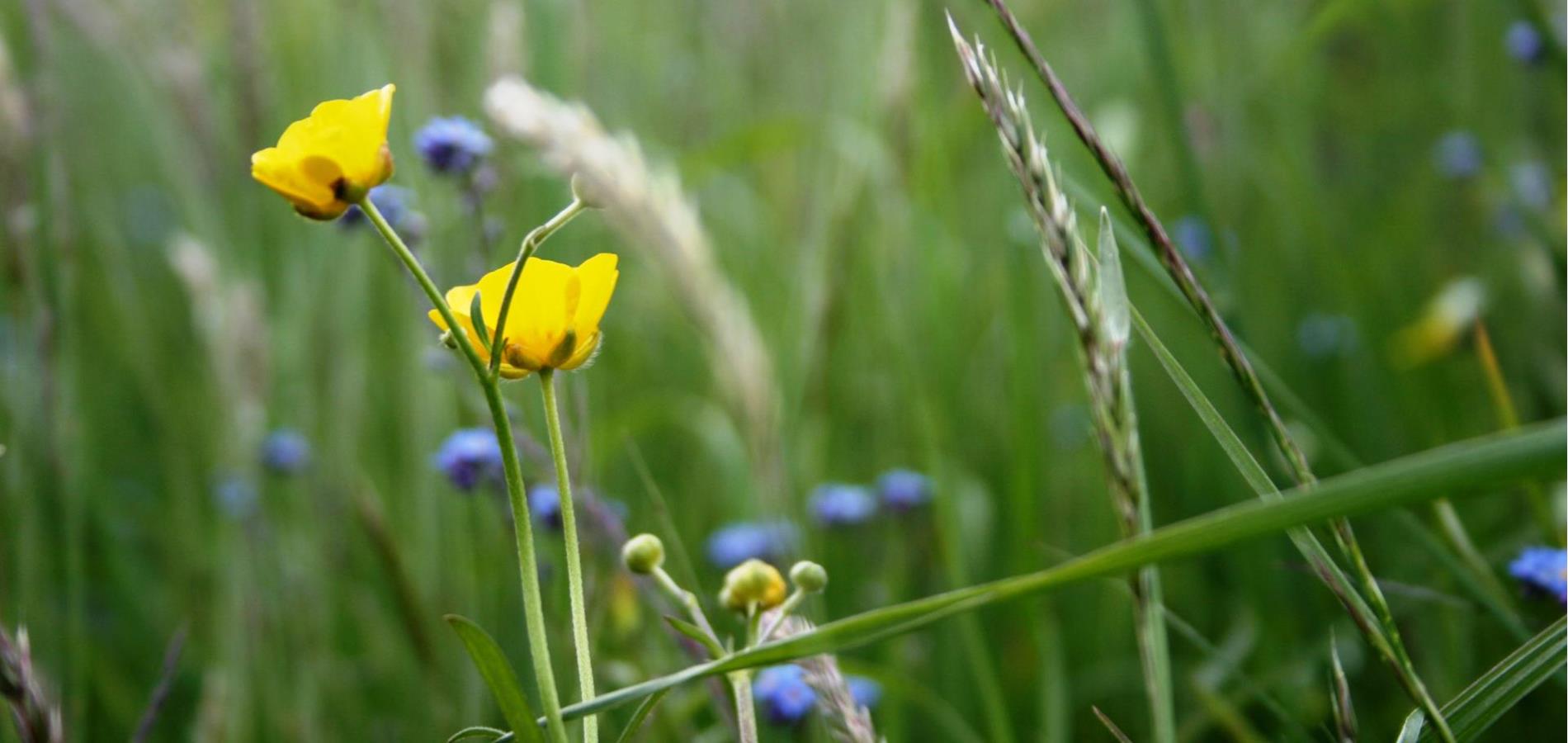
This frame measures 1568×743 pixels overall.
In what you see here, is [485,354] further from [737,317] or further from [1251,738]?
[1251,738]

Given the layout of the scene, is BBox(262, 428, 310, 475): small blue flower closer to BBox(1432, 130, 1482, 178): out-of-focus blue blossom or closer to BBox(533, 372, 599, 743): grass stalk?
BBox(533, 372, 599, 743): grass stalk

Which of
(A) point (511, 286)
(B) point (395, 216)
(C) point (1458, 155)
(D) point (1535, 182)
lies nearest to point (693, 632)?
(A) point (511, 286)

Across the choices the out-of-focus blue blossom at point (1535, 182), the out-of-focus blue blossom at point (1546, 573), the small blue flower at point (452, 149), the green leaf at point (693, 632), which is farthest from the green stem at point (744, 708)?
the out-of-focus blue blossom at point (1535, 182)

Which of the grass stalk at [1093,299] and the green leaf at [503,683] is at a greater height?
the grass stalk at [1093,299]

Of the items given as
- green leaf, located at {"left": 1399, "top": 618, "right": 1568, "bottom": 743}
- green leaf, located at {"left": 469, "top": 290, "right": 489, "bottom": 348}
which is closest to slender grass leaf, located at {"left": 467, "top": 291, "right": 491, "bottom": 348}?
green leaf, located at {"left": 469, "top": 290, "right": 489, "bottom": 348}

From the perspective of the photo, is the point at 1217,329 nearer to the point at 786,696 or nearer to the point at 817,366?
the point at 786,696

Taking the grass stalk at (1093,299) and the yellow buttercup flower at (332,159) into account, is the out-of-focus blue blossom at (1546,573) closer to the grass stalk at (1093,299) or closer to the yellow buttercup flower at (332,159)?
the grass stalk at (1093,299)

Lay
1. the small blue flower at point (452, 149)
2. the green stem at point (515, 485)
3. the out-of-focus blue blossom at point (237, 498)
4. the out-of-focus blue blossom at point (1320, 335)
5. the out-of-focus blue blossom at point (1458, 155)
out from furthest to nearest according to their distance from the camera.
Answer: the out-of-focus blue blossom at point (1458, 155)
the out-of-focus blue blossom at point (1320, 335)
the out-of-focus blue blossom at point (237, 498)
the small blue flower at point (452, 149)
the green stem at point (515, 485)

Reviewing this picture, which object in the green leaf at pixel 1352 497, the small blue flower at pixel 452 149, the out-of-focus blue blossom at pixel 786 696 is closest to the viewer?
the green leaf at pixel 1352 497
